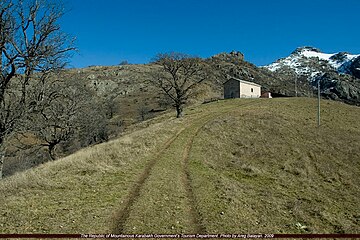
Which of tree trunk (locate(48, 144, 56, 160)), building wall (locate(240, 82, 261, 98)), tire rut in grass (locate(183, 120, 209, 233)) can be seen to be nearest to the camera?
tire rut in grass (locate(183, 120, 209, 233))

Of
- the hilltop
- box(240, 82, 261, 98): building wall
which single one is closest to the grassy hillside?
the hilltop

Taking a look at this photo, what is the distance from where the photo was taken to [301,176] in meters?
24.6

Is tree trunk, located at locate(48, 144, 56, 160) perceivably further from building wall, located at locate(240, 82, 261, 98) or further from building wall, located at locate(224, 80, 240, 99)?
building wall, located at locate(240, 82, 261, 98)

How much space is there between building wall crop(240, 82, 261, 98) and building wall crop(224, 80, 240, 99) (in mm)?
1048

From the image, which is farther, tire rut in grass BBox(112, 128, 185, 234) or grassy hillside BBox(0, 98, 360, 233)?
grassy hillside BBox(0, 98, 360, 233)

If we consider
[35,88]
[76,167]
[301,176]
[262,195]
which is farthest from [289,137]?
[35,88]

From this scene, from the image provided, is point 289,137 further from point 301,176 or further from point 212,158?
point 212,158

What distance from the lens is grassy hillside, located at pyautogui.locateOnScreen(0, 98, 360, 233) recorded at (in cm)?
1197

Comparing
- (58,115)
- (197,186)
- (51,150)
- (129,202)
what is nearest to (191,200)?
(197,186)

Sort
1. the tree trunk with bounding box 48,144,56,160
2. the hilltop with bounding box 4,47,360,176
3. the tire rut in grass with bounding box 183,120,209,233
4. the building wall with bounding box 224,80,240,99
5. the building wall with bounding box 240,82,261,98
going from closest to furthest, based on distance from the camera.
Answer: the tire rut in grass with bounding box 183,120,209,233 → the tree trunk with bounding box 48,144,56,160 → the hilltop with bounding box 4,47,360,176 → the building wall with bounding box 224,80,240,99 → the building wall with bounding box 240,82,261,98

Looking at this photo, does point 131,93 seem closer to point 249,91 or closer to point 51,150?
point 249,91

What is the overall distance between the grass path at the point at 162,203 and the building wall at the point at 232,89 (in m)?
54.7

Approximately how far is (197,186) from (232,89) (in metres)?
62.4

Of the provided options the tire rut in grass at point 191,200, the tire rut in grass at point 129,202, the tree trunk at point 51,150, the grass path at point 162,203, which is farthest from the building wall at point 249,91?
the tire rut in grass at point 129,202
